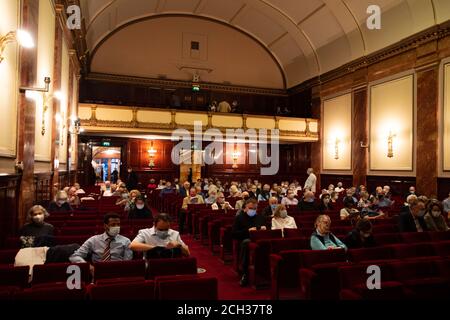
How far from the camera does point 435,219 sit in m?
5.75

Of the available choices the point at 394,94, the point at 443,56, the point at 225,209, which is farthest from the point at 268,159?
the point at 225,209

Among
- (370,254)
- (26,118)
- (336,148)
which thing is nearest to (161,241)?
(370,254)

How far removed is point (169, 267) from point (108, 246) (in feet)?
2.73

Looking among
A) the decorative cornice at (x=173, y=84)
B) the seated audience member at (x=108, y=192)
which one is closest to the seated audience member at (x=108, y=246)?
the seated audience member at (x=108, y=192)

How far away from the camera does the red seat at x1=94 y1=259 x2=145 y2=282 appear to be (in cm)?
319

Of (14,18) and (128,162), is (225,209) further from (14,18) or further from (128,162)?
(128,162)

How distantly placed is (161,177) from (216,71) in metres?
6.53

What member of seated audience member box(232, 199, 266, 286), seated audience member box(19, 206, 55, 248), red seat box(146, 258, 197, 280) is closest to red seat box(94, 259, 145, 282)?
red seat box(146, 258, 197, 280)

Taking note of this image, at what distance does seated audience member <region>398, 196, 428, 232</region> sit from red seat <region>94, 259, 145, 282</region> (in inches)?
169

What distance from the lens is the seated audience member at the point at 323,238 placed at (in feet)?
14.3

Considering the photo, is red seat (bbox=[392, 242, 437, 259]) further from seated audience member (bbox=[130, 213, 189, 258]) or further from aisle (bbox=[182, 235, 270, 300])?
seated audience member (bbox=[130, 213, 189, 258])

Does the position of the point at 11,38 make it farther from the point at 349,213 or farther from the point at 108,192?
the point at 108,192

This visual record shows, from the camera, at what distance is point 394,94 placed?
1307 centimetres

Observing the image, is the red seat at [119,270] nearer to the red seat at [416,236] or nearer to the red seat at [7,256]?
the red seat at [7,256]
